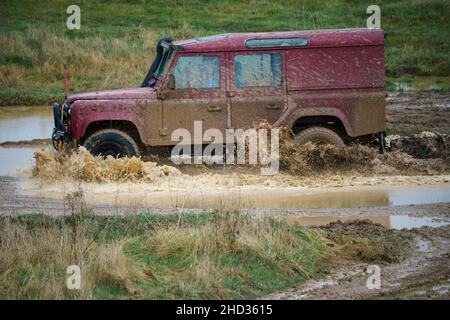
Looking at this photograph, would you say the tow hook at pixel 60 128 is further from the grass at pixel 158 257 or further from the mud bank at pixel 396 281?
the mud bank at pixel 396 281

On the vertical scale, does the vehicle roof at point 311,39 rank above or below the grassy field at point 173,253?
above

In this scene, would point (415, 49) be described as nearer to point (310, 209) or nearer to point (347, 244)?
point (310, 209)

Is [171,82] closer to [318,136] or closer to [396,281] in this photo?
[318,136]

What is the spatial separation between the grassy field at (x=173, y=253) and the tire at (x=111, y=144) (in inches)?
135

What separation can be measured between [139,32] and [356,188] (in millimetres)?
16775

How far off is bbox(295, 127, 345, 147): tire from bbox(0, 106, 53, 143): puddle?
6458 mm

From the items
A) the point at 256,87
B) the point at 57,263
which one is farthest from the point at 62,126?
the point at 57,263

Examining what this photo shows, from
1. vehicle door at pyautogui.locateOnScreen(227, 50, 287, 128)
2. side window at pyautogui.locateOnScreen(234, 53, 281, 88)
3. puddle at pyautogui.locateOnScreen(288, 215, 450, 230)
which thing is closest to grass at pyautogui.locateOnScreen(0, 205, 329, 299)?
puddle at pyautogui.locateOnScreen(288, 215, 450, 230)

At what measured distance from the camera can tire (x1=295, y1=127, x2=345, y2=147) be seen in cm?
1509

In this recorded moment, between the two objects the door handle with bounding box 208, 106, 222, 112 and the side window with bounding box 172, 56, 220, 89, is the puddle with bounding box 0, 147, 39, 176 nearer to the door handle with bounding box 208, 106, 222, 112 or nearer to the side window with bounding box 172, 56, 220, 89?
the side window with bounding box 172, 56, 220, 89

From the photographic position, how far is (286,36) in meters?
14.6

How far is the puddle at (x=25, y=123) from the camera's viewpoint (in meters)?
19.8

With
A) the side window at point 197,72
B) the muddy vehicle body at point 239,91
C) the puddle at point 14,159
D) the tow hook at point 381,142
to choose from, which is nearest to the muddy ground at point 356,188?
the tow hook at point 381,142

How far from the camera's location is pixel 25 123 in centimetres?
2136
